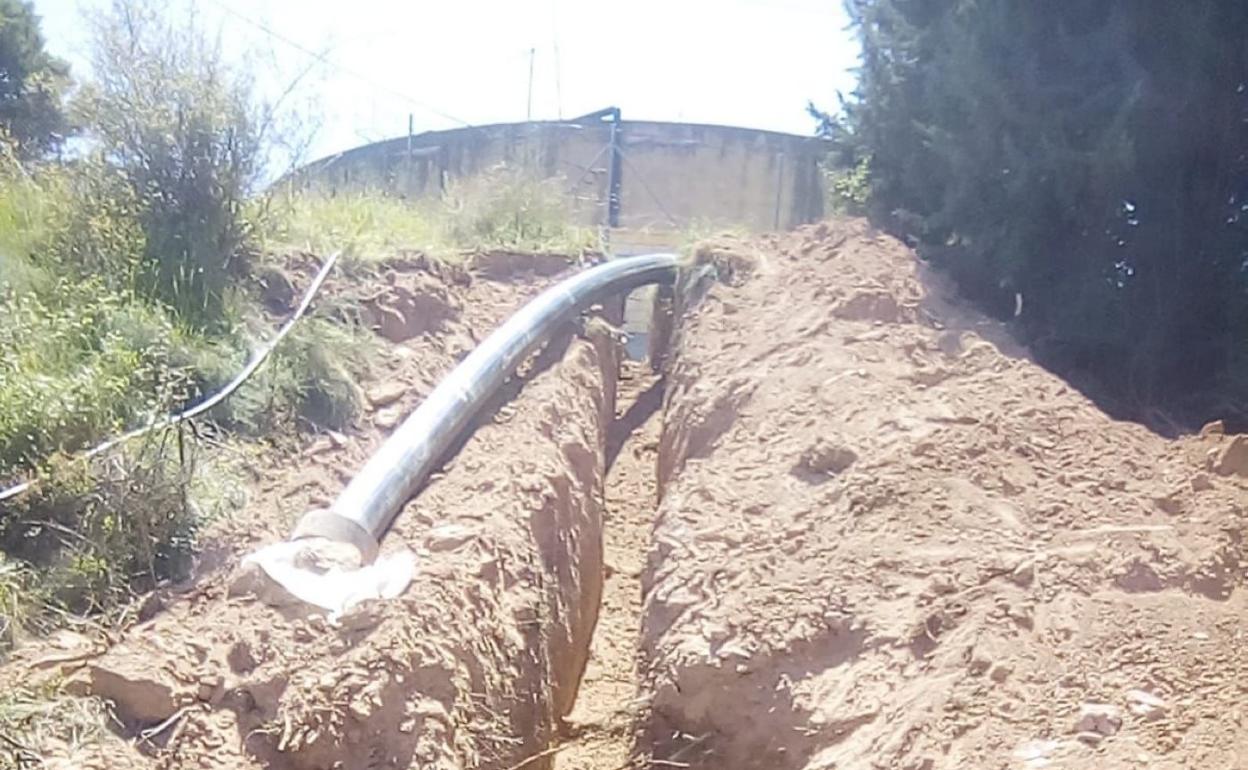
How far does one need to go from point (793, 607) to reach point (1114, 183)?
3.93 meters

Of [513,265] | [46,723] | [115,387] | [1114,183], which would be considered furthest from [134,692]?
[513,265]

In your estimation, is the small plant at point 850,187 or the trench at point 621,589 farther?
the small plant at point 850,187

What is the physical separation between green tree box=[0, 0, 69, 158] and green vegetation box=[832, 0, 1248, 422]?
12.5 meters

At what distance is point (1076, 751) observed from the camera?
11.7 ft

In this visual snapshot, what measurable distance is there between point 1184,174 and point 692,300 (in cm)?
479

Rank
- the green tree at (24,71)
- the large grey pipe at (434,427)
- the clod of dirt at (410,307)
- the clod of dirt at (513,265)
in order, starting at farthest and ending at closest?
1. the green tree at (24,71)
2. the clod of dirt at (513,265)
3. the clod of dirt at (410,307)
4. the large grey pipe at (434,427)

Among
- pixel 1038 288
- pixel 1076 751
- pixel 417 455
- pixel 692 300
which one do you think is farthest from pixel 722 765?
pixel 692 300

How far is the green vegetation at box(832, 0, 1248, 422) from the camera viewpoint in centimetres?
739

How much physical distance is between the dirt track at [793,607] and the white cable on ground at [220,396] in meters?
0.51

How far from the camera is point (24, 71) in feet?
62.0

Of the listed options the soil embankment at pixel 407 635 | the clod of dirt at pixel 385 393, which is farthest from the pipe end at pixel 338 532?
the clod of dirt at pixel 385 393

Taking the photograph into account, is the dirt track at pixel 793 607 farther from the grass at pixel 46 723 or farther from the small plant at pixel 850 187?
the small plant at pixel 850 187

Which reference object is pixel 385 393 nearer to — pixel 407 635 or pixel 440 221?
pixel 407 635

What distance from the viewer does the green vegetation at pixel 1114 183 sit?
7.39m
